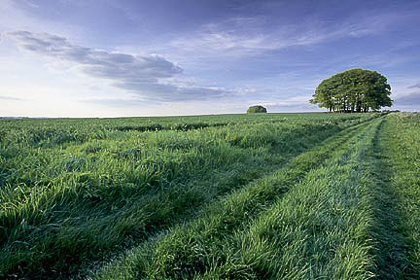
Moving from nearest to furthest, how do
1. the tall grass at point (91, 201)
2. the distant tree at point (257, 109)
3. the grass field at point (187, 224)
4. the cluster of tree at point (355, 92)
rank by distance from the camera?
the grass field at point (187, 224) → the tall grass at point (91, 201) → the cluster of tree at point (355, 92) → the distant tree at point (257, 109)

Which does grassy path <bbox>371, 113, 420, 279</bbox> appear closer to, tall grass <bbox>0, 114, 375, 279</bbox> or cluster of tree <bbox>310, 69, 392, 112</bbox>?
tall grass <bbox>0, 114, 375, 279</bbox>

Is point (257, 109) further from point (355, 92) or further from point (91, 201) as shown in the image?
point (91, 201)

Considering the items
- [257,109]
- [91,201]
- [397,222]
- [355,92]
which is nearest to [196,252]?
[91,201]

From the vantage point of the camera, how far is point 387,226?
323 centimetres

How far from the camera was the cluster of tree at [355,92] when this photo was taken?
2645 inches

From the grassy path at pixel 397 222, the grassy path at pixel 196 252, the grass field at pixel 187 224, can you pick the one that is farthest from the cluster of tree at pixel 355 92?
the grassy path at pixel 196 252

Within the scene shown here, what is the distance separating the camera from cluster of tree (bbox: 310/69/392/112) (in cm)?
6719

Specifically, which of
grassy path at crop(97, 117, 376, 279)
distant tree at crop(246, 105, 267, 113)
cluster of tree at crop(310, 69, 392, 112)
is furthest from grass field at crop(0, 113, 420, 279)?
distant tree at crop(246, 105, 267, 113)

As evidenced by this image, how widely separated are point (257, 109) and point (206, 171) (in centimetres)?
10363

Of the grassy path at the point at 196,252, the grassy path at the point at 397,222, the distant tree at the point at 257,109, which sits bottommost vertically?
the grassy path at the point at 397,222

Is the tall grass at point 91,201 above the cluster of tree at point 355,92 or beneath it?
beneath

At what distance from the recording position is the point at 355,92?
6900cm

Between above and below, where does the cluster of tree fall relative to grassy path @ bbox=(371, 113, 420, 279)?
above

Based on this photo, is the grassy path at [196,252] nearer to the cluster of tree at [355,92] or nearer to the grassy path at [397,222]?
the grassy path at [397,222]
